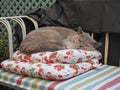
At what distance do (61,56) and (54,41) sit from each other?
0.21 meters

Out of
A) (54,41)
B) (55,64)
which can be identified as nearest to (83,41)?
(54,41)

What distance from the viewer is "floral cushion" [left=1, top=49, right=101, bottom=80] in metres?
1.53

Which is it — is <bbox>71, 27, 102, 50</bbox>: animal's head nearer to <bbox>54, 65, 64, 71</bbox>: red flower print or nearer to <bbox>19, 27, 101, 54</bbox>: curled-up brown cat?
<bbox>19, 27, 101, 54</bbox>: curled-up brown cat

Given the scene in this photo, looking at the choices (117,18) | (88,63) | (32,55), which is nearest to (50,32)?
(32,55)

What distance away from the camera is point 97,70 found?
1.76 meters

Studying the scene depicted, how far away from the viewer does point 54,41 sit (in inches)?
70.8

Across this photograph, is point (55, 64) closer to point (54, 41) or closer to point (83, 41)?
point (54, 41)

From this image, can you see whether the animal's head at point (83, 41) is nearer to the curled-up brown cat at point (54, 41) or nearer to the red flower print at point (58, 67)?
the curled-up brown cat at point (54, 41)

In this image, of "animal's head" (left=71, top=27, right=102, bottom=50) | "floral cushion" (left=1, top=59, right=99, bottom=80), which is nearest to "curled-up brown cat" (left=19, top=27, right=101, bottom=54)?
"animal's head" (left=71, top=27, right=102, bottom=50)

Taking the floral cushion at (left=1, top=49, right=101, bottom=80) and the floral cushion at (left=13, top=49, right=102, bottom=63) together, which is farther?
the floral cushion at (left=13, top=49, right=102, bottom=63)

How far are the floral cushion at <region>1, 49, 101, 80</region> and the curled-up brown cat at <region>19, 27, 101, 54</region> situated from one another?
6 cm

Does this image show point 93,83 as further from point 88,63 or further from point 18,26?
point 18,26

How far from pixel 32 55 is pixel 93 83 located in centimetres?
57

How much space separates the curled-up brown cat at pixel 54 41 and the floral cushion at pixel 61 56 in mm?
53
